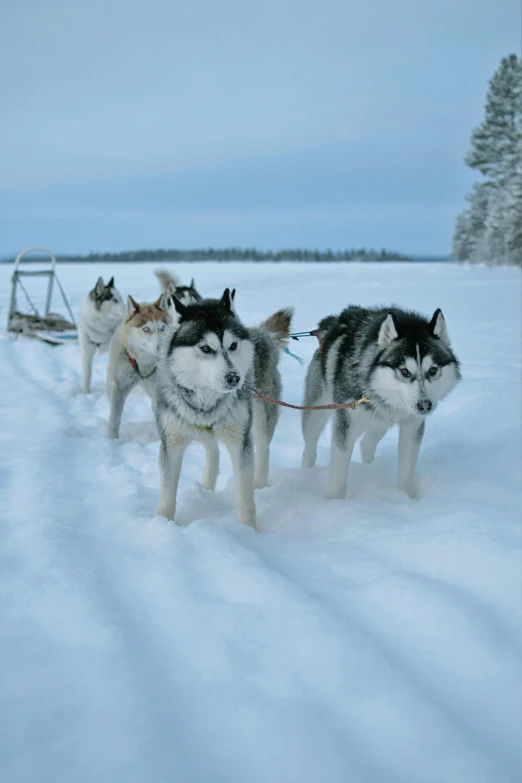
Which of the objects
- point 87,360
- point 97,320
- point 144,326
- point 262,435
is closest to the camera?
point 262,435

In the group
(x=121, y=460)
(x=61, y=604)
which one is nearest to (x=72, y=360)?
(x=121, y=460)

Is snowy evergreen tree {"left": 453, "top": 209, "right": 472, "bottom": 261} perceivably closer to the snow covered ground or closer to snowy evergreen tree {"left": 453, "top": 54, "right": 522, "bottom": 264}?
snowy evergreen tree {"left": 453, "top": 54, "right": 522, "bottom": 264}

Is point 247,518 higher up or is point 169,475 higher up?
point 169,475

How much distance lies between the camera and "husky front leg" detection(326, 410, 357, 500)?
3.66m

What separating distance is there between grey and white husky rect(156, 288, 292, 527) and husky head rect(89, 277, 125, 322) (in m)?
4.04

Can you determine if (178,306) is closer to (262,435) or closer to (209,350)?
(209,350)

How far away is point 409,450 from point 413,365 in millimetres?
808

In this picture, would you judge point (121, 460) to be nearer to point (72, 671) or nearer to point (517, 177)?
point (72, 671)

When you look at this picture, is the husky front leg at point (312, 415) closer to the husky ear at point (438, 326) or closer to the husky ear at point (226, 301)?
the husky ear at point (438, 326)

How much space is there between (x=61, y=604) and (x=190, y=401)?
1230 mm

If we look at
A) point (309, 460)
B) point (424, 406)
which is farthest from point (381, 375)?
point (309, 460)

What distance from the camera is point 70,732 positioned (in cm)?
182

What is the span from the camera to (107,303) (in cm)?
721

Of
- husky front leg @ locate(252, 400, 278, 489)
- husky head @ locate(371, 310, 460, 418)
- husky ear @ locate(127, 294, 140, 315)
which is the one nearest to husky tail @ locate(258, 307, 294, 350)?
husky front leg @ locate(252, 400, 278, 489)
